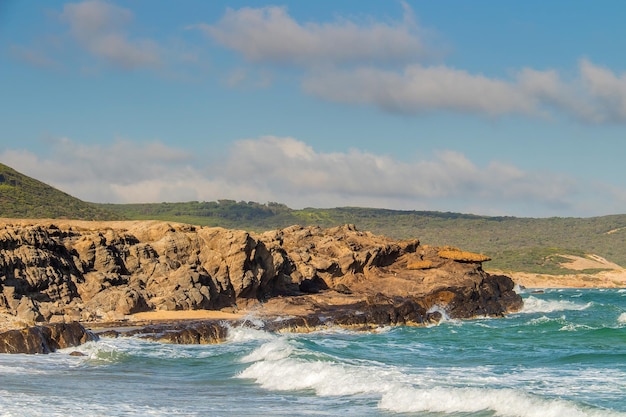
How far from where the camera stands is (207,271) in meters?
43.4

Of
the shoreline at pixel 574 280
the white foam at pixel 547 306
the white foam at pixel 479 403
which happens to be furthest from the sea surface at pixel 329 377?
the shoreline at pixel 574 280

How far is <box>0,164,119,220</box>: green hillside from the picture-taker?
78.1 m

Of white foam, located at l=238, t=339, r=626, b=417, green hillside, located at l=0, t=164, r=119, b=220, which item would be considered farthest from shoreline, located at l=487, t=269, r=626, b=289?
white foam, located at l=238, t=339, r=626, b=417

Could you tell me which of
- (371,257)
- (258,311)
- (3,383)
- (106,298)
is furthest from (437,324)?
(3,383)

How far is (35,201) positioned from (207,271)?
155 ft

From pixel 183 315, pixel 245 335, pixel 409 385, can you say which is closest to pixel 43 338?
pixel 245 335

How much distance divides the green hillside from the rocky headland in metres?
29.5

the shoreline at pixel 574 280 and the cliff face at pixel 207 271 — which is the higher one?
the cliff face at pixel 207 271

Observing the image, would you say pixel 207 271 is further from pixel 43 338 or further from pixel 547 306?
pixel 547 306

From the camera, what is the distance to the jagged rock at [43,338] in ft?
88.0

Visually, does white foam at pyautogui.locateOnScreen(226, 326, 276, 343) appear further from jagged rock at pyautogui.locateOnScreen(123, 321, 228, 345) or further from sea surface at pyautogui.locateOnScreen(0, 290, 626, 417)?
jagged rock at pyautogui.locateOnScreen(123, 321, 228, 345)

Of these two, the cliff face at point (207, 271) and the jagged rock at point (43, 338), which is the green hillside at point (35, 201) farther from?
the jagged rock at point (43, 338)

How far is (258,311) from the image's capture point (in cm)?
4303

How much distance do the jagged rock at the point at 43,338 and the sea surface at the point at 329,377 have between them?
629 millimetres
